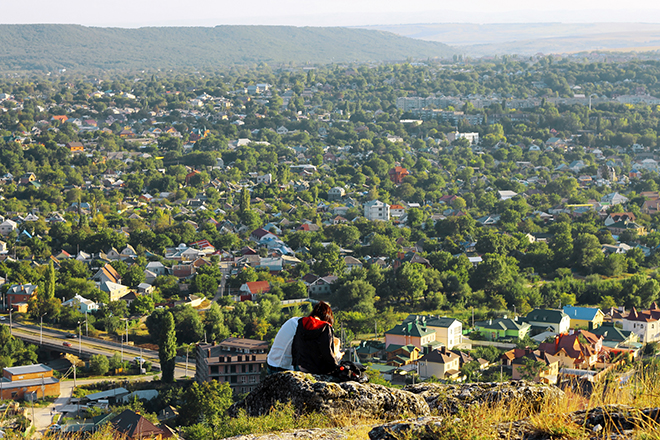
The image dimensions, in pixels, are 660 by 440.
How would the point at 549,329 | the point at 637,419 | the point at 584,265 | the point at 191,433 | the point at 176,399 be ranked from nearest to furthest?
the point at 637,419 < the point at 191,433 < the point at 176,399 < the point at 549,329 < the point at 584,265

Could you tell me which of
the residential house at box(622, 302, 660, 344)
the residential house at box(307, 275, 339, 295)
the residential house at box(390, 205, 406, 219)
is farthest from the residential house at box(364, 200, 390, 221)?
the residential house at box(622, 302, 660, 344)

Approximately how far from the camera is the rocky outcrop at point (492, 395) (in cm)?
298

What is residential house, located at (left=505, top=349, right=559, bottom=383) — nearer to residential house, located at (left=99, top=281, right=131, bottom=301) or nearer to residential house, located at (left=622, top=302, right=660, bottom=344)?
residential house, located at (left=622, top=302, right=660, bottom=344)

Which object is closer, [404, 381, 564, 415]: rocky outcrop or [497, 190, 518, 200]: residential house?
[404, 381, 564, 415]: rocky outcrop

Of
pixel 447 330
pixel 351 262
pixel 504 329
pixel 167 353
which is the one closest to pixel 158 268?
pixel 351 262

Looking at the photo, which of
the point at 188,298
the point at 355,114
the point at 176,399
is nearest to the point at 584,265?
the point at 188,298

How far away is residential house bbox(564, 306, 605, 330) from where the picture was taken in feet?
49.6

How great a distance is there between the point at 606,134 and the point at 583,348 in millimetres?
32510

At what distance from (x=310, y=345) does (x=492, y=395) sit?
30.0 inches

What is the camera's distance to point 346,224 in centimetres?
2455

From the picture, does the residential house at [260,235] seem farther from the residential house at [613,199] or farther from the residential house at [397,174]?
the residential house at [613,199]

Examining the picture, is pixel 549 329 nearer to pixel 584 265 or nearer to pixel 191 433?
pixel 584 265

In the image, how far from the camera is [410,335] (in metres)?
13.9

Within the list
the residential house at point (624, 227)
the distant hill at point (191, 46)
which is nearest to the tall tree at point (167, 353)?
the residential house at point (624, 227)
